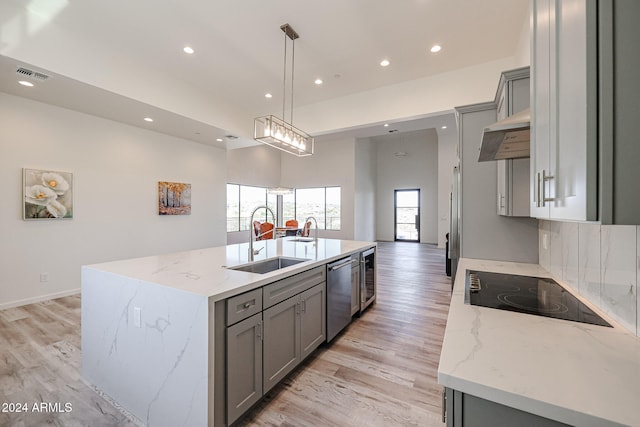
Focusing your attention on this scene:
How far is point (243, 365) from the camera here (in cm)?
169

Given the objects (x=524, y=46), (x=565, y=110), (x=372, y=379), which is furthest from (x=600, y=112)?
(x=524, y=46)

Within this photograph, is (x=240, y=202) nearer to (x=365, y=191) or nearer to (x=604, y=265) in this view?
(x=365, y=191)

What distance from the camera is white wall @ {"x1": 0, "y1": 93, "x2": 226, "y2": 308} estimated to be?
391cm

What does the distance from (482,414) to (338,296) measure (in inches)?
81.4

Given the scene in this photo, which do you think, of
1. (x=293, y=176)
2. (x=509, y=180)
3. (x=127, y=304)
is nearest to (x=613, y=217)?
(x=509, y=180)

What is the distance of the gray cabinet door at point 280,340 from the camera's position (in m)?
1.88

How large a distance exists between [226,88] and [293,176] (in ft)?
18.0

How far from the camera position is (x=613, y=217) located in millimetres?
645

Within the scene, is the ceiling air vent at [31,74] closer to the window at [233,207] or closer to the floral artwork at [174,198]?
the floral artwork at [174,198]

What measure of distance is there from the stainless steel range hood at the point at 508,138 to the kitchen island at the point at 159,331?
152 cm

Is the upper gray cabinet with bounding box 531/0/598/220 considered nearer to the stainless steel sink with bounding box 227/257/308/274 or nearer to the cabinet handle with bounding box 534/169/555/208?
the cabinet handle with bounding box 534/169/555/208

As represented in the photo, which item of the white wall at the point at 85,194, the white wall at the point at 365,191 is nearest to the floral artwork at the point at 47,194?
the white wall at the point at 85,194

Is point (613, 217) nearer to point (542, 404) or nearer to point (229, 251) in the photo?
point (542, 404)

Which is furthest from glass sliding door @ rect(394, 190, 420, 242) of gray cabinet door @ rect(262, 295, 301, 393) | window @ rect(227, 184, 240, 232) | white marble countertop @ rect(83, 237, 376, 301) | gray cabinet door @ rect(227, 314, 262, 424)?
gray cabinet door @ rect(227, 314, 262, 424)
